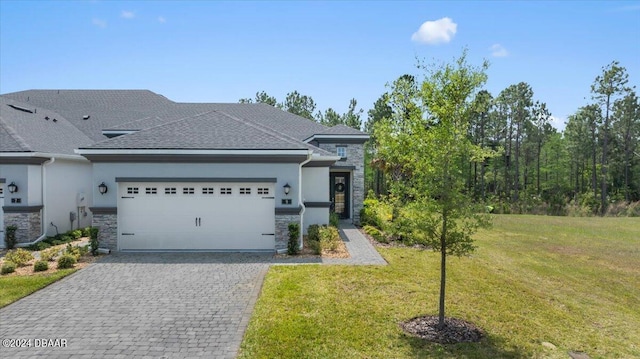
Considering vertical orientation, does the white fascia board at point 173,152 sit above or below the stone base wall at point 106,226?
above

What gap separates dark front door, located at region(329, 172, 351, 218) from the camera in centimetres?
2186

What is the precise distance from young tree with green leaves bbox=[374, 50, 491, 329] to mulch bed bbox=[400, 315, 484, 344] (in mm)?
170

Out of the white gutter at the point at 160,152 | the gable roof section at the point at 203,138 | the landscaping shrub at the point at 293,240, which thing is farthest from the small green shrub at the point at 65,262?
the landscaping shrub at the point at 293,240

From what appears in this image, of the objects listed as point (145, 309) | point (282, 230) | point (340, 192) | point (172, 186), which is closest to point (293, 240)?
point (282, 230)

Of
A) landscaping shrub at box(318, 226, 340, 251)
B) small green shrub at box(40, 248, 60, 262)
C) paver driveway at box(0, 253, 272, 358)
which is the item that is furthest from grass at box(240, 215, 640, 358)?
small green shrub at box(40, 248, 60, 262)

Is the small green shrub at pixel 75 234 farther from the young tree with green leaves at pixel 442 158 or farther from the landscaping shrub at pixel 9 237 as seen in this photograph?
the young tree with green leaves at pixel 442 158

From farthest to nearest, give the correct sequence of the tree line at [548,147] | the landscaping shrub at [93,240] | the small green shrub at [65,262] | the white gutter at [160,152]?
1. the tree line at [548,147]
2. the white gutter at [160,152]
3. the landscaping shrub at [93,240]
4. the small green shrub at [65,262]

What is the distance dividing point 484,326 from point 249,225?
7953 mm

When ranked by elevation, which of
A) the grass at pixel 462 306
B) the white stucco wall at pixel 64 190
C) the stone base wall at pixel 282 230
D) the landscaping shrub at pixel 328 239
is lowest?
the grass at pixel 462 306

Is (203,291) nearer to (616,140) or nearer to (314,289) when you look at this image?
(314,289)

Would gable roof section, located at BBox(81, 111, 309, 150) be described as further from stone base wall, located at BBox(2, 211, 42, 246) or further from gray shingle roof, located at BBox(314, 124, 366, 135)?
gray shingle roof, located at BBox(314, 124, 366, 135)

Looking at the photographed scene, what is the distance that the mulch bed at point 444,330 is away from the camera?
680 cm

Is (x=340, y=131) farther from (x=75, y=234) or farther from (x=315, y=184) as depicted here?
(x=75, y=234)

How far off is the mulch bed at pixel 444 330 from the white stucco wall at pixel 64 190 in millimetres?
13535
